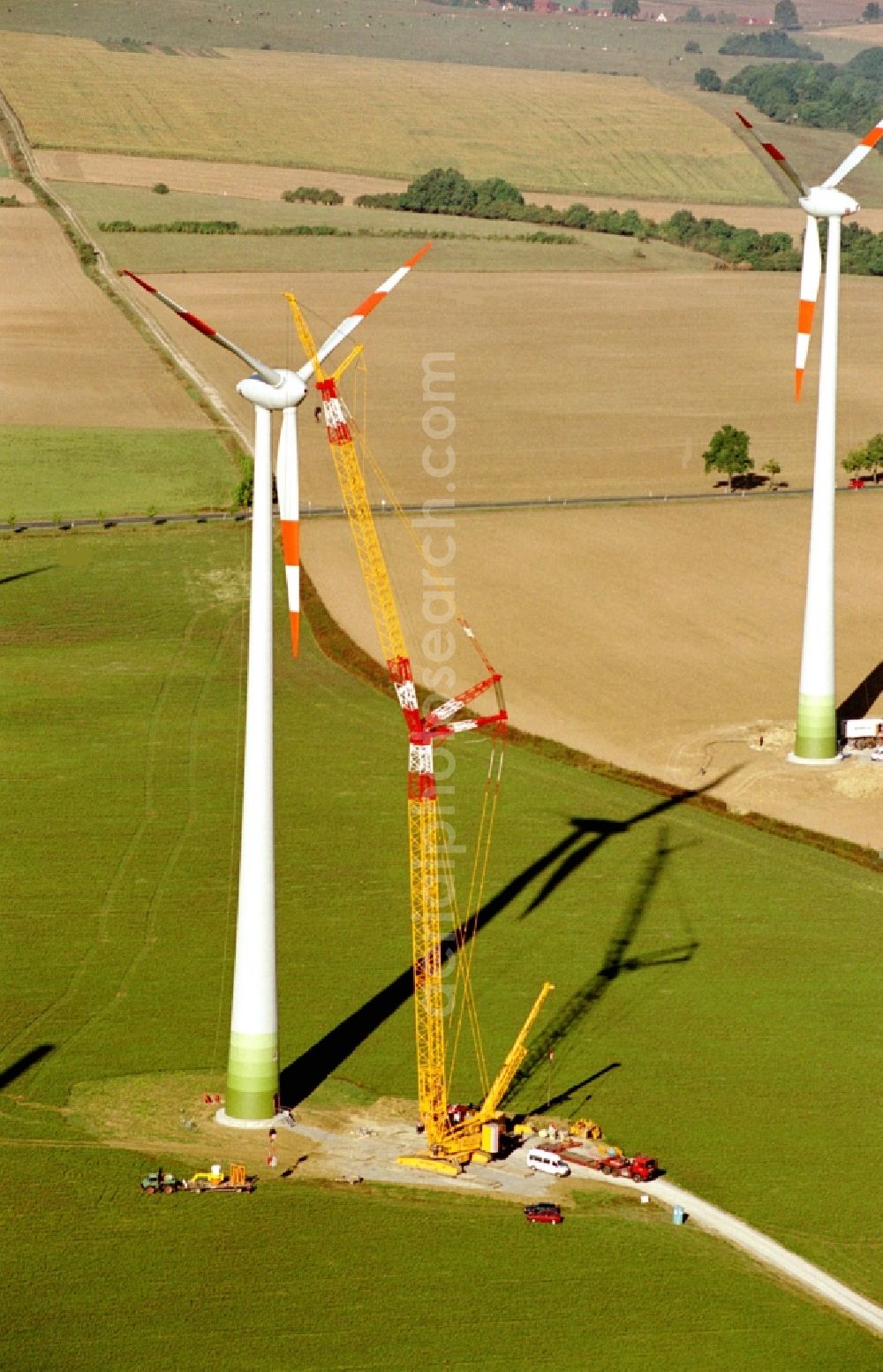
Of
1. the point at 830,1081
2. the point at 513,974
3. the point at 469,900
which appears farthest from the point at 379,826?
the point at 830,1081

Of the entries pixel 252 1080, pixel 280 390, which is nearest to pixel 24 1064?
pixel 252 1080

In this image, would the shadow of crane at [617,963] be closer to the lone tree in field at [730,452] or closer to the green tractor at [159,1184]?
the green tractor at [159,1184]

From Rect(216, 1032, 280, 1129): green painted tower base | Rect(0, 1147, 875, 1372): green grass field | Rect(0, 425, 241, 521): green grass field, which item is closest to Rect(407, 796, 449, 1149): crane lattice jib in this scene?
Rect(0, 1147, 875, 1372): green grass field

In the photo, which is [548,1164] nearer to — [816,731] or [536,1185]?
[536,1185]

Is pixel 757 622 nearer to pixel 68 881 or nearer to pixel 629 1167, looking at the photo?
pixel 68 881

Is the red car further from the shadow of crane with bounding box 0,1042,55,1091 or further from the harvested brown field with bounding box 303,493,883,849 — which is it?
the harvested brown field with bounding box 303,493,883,849
